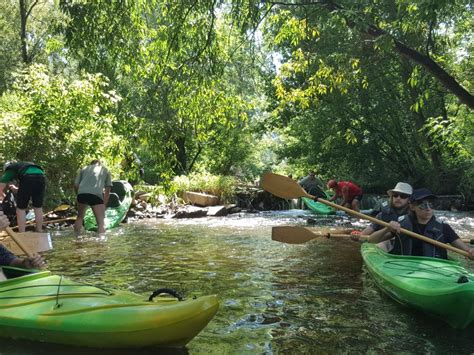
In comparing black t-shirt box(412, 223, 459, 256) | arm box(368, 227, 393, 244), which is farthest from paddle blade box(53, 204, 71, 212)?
black t-shirt box(412, 223, 459, 256)

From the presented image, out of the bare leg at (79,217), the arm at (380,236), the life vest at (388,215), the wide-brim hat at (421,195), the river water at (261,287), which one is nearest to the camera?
the river water at (261,287)

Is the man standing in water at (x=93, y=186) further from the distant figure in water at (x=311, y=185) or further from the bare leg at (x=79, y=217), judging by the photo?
the distant figure in water at (x=311, y=185)

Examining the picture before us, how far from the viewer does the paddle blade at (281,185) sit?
610 centimetres

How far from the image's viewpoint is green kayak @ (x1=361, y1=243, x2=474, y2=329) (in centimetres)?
356

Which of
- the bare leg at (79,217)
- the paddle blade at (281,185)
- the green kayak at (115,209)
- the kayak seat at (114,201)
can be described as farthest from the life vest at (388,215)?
the kayak seat at (114,201)

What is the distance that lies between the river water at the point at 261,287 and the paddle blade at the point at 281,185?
1031 millimetres

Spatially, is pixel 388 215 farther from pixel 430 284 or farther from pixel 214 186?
pixel 214 186

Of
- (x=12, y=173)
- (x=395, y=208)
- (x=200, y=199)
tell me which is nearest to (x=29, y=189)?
(x=12, y=173)

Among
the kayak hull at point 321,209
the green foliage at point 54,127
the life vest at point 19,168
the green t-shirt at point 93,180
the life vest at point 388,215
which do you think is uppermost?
the green foliage at point 54,127

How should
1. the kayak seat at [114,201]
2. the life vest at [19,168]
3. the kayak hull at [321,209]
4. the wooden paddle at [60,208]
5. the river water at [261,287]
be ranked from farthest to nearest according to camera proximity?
the kayak hull at [321,209] → the kayak seat at [114,201] → the wooden paddle at [60,208] → the life vest at [19,168] → the river water at [261,287]

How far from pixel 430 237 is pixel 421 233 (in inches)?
3.7

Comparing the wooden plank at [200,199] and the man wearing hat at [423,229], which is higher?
the man wearing hat at [423,229]

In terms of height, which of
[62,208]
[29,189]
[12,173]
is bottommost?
[62,208]

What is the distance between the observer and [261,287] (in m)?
5.29
